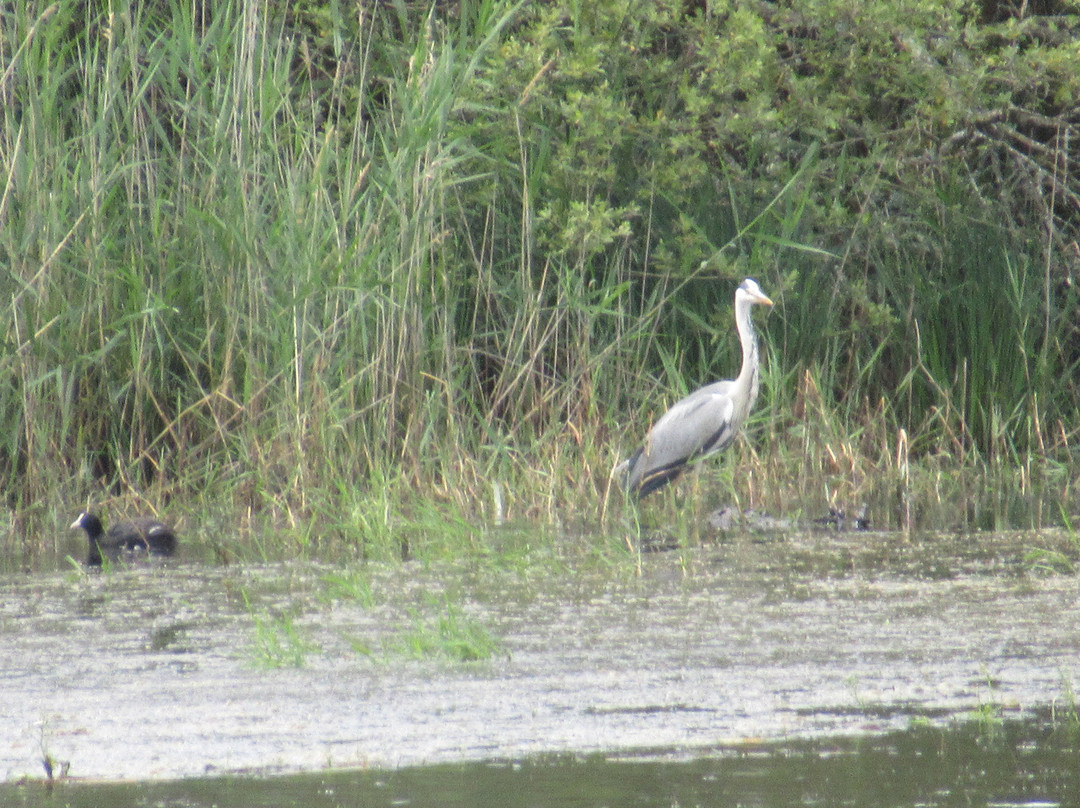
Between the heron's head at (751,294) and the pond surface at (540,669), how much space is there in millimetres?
1762

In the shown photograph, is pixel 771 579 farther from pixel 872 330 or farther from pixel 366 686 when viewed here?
pixel 872 330

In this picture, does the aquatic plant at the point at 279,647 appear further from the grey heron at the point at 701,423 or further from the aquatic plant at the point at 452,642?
the grey heron at the point at 701,423

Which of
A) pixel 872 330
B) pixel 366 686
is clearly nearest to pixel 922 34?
pixel 872 330

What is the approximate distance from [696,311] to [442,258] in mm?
1533

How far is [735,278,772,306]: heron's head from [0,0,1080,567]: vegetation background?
0.34 m

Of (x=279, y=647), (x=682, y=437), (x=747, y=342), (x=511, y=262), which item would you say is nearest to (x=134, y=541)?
(x=279, y=647)

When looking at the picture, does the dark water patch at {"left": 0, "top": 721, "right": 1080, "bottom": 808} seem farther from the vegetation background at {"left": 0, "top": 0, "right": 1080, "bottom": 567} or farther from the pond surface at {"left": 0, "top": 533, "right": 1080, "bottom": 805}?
the vegetation background at {"left": 0, "top": 0, "right": 1080, "bottom": 567}

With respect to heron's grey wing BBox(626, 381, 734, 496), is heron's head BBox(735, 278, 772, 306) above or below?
above

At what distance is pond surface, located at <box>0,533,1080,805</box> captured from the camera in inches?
123

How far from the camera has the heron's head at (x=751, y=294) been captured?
285 inches

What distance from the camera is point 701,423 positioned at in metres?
6.97

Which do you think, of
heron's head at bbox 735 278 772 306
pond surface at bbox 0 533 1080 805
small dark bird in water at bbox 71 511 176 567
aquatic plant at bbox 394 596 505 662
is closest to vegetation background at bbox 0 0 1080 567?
small dark bird in water at bbox 71 511 176 567

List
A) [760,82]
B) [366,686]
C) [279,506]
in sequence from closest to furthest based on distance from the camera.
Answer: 1. [366,686]
2. [279,506]
3. [760,82]

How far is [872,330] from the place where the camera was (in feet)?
26.7
